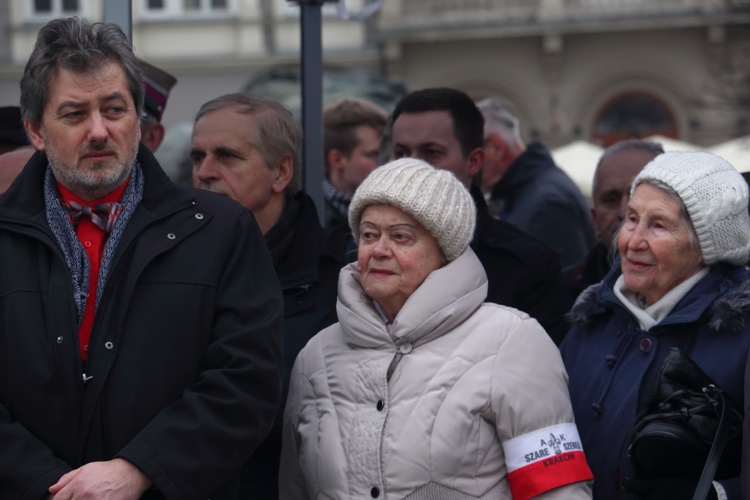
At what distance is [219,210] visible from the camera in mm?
3264

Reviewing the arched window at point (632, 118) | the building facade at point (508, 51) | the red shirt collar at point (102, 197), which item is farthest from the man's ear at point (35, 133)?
the arched window at point (632, 118)

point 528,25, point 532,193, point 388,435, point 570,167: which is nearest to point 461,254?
point 388,435

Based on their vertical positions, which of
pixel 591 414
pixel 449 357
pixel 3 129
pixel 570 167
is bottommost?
pixel 570 167

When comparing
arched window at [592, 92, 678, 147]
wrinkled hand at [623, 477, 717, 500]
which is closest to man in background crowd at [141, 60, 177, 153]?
wrinkled hand at [623, 477, 717, 500]

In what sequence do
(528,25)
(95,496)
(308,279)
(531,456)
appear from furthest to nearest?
(528,25) < (308,279) < (531,456) < (95,496)

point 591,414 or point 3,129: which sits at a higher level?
point 3,129

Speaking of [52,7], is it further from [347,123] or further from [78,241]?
[78,241]

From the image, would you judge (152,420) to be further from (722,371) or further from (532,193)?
(532,193)

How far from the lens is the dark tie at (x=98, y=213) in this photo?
320cm

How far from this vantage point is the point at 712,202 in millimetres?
3564

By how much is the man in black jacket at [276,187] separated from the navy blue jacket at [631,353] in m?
0.78

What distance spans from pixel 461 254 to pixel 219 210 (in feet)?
2.26

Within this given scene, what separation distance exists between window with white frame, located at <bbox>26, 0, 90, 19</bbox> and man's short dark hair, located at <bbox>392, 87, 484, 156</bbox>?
18.6m

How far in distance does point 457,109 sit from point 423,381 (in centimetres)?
178
